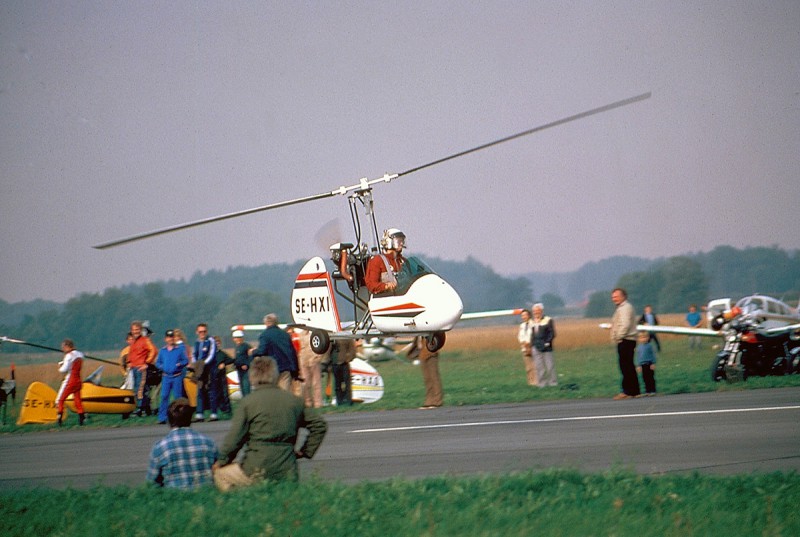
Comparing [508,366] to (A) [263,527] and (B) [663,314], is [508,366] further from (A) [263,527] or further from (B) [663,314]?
(B) [663,314]

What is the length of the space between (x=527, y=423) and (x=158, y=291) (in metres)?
74.0

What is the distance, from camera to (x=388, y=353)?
55438mm

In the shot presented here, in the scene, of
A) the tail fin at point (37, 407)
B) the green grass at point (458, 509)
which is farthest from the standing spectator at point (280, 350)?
the green grass at point (458, 509)

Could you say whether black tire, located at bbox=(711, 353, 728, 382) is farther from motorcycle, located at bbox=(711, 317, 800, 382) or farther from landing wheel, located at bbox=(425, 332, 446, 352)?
landing wheel, located at bbox=(425, 332, 446, 352)

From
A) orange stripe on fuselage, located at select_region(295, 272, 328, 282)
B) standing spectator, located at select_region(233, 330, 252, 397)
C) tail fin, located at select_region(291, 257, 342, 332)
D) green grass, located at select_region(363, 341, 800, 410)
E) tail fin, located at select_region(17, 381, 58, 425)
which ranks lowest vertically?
green grass, located at select_region(363, 341, 800, 410)

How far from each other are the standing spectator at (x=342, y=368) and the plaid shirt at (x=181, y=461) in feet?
45.7

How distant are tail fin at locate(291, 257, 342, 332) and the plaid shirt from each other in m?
11.7

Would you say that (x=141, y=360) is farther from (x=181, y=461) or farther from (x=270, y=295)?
(x=270, y=295)

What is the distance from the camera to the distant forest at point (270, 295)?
78.6 metres

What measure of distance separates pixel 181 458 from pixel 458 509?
264cm

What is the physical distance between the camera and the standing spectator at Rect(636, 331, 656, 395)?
21422mm

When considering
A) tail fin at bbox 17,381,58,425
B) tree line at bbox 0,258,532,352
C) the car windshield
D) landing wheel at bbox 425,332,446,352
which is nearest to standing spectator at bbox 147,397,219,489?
landing wheel at bbox 425,332,446,352

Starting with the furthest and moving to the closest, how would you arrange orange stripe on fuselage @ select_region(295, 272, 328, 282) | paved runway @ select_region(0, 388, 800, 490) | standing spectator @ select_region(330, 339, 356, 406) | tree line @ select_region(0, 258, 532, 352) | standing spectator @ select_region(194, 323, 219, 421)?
tree line @ select_region(0, 258, 532, 352), standing spectator @ select_region(330, 339, 356, 406), standing spectator @ select_region(194, 323, 219, 421), orange stripe on fuselage @ select_region(295, 272, 328, 282), paved runway @ select_region(0, 388, 800, 490)

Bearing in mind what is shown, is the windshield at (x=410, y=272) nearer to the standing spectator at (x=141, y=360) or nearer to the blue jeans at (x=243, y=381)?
the blue jeans at (x=243, y=381)
